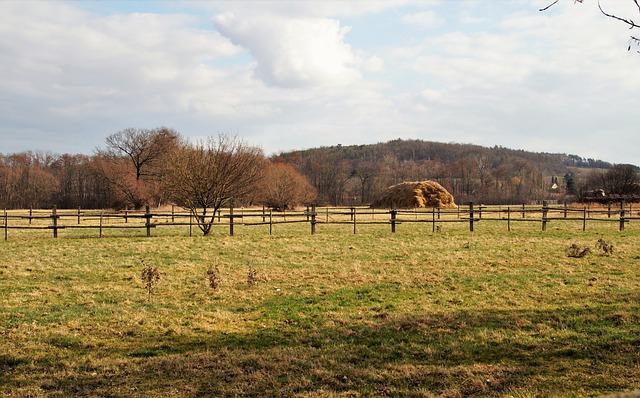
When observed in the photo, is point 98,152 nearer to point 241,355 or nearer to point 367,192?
point 367,192

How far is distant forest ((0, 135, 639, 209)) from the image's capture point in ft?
185

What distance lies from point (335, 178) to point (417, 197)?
41.7 meters

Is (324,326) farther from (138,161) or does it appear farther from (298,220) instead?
(138,161)

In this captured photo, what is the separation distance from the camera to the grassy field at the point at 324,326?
15.8 ft

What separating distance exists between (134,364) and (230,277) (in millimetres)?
5211

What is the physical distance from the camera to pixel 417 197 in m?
53.2

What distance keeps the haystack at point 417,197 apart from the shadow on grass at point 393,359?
4558 cm

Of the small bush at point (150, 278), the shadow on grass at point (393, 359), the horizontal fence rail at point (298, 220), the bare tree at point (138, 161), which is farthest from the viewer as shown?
the bare tree at point (138, 161)

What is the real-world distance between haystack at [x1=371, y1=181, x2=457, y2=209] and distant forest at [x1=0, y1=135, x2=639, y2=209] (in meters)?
12.4

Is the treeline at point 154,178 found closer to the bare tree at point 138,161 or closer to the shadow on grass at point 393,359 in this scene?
the bare tree at point 138,161

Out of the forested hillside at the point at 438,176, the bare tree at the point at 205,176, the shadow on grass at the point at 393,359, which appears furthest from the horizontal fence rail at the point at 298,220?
the forested hillside at the point at 438,176

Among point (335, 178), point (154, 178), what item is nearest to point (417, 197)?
point (154, 178)

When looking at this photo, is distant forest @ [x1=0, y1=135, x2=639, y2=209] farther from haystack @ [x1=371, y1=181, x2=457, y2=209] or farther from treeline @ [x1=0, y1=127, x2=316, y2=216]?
haystack @ [x1=371, y1=181, x2=457, y2=209]

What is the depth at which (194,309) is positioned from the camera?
8.09 meters
